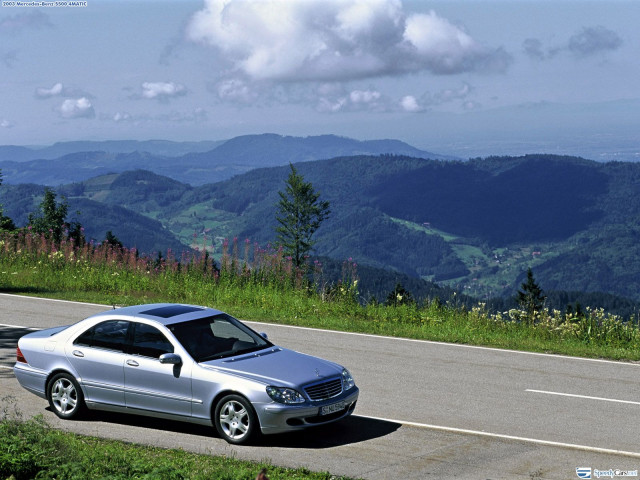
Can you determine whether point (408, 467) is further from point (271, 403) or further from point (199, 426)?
point (199, 426)

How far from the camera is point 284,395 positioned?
909cm

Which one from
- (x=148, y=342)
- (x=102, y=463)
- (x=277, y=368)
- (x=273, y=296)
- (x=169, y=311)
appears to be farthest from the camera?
(x=273, y=296)

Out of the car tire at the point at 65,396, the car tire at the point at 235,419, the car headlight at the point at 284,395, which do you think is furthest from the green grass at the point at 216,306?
the car headlight at the point at 284,395

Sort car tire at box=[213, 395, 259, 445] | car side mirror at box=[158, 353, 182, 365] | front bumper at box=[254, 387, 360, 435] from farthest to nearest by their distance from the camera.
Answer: car side mirror at box=[158, 353, 182, 365] → car tire at box=[213, 395, 259, 445] → front bumper at box=[254, 387, 360, 435]

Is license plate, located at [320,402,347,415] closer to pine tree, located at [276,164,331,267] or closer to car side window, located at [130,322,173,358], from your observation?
car side window, located at [130,322,173,358]

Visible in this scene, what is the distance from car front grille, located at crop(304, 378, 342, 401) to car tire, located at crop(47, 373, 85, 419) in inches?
118

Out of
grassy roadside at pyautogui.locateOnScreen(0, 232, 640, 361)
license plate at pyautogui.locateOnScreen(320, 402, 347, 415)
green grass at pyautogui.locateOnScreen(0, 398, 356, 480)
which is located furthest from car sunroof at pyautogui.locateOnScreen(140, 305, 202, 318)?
grassy roadside at pyautogui.locateOnScreen(0, 232, 640, 361)

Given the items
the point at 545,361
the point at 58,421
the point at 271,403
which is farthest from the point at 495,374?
the point at 58,421

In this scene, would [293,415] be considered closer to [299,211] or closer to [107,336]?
[107,336]

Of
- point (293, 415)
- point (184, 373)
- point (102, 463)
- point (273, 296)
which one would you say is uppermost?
point (273, 296)

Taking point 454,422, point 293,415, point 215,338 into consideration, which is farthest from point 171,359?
point 454,422

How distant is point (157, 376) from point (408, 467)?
3.07 meters

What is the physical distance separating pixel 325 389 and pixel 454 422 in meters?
1.85

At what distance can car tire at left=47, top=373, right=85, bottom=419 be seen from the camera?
1037 centimetres
